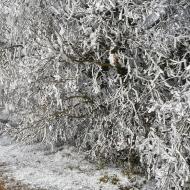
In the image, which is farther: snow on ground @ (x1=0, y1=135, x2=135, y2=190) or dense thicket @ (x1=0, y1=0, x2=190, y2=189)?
snow on ground @ (x1=0, y1=135, x2=135, y2=190)

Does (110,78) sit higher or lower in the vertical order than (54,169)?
higher

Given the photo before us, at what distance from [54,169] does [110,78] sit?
228cm

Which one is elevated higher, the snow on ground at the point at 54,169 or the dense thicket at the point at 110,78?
the dense thicket at the point at 110,78

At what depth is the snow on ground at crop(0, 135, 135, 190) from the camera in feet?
27.6

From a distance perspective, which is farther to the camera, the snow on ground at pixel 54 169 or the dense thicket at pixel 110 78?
the snow on ground at pixel 54 169

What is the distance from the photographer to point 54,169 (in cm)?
925

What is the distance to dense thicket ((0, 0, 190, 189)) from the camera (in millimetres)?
7699

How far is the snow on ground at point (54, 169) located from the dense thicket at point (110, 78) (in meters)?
0.33

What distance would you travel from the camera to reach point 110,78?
28.6 ft

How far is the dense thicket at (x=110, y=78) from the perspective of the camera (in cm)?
770

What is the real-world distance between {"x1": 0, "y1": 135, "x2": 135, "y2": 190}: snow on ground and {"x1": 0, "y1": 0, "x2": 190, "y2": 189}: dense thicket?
13.1 inches

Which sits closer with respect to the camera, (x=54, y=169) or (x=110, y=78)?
(x=110, y=78)

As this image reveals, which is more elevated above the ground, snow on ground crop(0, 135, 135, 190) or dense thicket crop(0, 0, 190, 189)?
dense thicket crop(0, 0, 190, 189)

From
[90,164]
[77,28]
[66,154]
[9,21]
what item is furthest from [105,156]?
[9,21]
